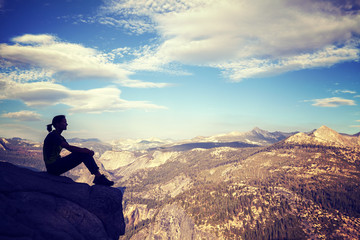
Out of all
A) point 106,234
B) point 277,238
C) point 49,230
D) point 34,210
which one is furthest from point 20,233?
point 277,238

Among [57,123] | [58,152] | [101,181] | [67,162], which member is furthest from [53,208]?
[57,123]

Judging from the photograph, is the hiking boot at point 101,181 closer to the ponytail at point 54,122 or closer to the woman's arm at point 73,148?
the woman's arm at point 73,148

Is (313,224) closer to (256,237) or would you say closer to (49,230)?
(256,237)

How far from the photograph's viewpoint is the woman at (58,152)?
1354 cm

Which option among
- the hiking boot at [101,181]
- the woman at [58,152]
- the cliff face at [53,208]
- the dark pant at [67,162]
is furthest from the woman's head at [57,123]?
the hiking boot at [101,181]

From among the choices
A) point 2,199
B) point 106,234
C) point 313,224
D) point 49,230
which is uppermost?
point 2,199

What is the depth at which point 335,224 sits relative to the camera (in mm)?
162250

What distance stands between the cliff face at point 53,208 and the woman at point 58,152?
820 mm

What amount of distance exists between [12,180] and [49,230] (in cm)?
413

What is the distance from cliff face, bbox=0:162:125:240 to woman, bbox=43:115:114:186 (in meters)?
→ 0.82

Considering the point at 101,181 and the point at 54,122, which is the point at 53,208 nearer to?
the point at 101,181

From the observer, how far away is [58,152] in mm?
14000

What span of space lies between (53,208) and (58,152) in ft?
13.5

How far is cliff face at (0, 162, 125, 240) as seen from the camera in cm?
870
